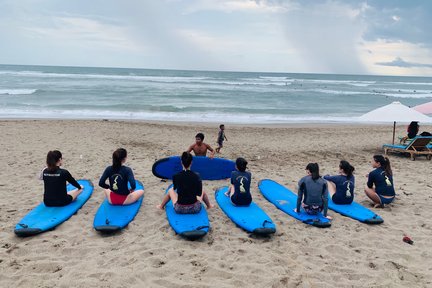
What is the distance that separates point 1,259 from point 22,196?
2.65m

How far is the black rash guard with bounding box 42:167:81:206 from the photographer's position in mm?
5809

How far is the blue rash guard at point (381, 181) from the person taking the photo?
22.1 feet

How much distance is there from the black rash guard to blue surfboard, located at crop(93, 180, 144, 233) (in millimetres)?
667

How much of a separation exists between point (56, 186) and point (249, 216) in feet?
10.9

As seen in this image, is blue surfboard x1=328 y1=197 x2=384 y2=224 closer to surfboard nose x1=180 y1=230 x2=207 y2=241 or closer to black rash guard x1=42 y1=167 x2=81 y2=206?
surfboard nose x1=180 y1=230 x2=207 y2=241

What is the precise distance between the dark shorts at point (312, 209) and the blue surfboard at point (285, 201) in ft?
0.19

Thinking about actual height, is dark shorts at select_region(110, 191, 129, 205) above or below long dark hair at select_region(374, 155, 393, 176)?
below

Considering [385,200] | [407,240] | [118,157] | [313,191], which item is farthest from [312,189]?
[118,157]

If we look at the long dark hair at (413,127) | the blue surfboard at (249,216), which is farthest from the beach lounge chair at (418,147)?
the blue surfboard at (249,216)

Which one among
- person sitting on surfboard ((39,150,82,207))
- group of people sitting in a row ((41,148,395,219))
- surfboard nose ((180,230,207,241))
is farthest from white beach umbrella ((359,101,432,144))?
person sitting on surfboard ((39,150,82,207))

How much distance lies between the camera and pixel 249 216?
5953 millimetres

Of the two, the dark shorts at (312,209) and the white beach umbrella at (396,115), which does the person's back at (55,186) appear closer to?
the dark shorts at (312,209)

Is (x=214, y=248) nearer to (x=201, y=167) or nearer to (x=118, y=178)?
(x=118, y=178)

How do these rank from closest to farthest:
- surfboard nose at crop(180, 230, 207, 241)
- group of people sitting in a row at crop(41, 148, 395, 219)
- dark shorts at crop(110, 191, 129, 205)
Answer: surfboard nose at crop(180, 230, 207, 241)
group of people sitting in a row at crop(41, 148, 395, 219)
dark shorts at crop(110, 191, 129, 205)
